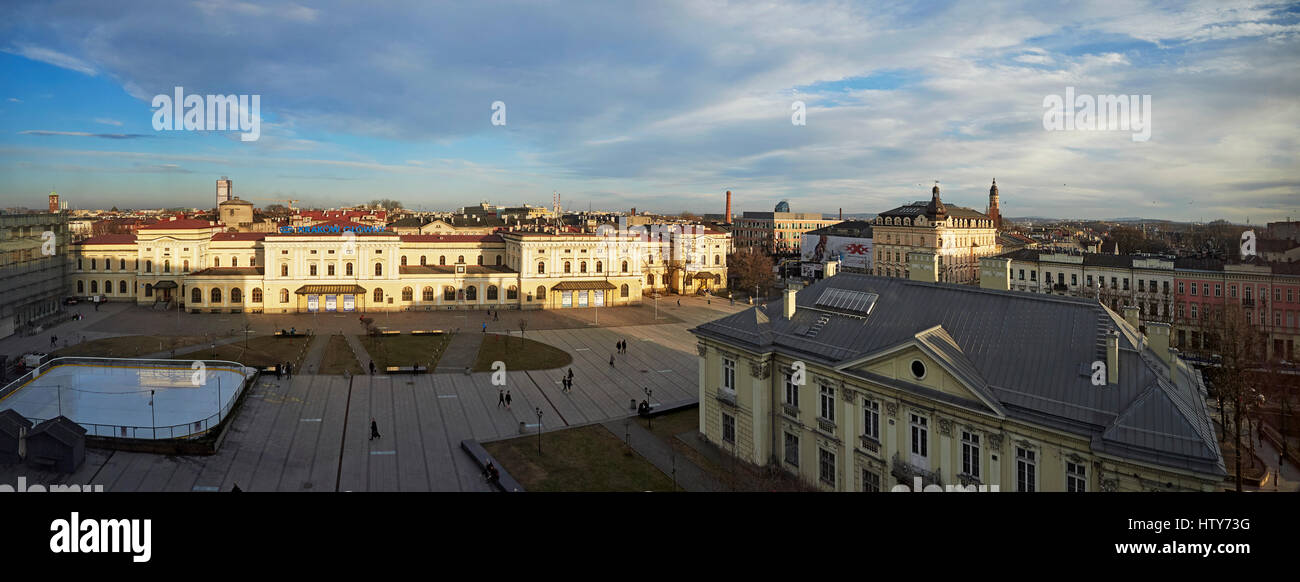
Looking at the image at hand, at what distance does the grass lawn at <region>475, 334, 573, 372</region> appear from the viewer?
39.2m

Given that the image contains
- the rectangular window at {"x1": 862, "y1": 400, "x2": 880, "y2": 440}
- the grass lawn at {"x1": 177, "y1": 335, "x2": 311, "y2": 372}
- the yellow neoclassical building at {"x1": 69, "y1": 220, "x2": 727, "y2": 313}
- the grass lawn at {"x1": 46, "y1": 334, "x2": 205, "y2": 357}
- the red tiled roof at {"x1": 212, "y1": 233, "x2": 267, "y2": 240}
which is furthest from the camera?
the red tiled roof at {"x1": 212, "y1": 233, "x2": 267, "y2": 240}

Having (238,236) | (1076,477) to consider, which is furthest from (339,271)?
(1076,477)

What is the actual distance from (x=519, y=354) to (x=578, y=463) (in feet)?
63.9

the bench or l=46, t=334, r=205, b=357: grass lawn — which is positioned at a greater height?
l=46, t=334, r=205, b=357: grass lawn

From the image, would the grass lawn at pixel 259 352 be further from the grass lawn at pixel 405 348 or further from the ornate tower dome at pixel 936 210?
the ornate tower dome at pixel 936 210

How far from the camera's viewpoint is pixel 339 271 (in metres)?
60.6

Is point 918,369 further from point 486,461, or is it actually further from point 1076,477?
point 486,461

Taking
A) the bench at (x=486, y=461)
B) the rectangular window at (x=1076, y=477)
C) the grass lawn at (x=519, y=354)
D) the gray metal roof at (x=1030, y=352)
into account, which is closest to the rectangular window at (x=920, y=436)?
the gray metal roof at (x=1030, y=352)

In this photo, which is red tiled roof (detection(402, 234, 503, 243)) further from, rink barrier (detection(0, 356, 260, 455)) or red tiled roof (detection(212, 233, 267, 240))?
rink barrier (detection(0, 356, 260, 455))

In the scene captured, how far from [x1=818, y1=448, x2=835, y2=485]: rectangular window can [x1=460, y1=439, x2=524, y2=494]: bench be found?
9.04 metres

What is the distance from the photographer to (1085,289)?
4994cm

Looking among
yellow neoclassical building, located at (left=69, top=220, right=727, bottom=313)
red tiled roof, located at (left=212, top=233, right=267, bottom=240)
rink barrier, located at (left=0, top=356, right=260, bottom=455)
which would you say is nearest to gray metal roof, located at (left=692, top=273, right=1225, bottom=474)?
rink barrier, located at (left=0, top=356, right=260, bottom=455)
